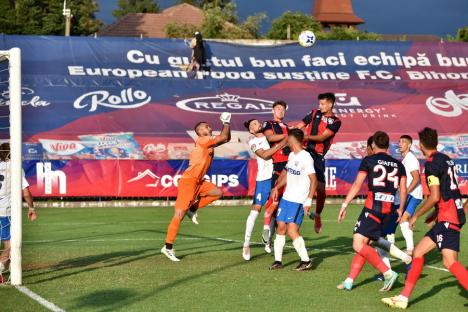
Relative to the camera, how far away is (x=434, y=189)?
1022 cm

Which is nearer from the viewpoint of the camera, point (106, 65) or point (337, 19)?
point (106, 65)

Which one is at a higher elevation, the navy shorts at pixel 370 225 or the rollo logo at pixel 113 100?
the navy shorts at pixel 370 225

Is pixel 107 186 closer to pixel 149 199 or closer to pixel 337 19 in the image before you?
pixel 149 199

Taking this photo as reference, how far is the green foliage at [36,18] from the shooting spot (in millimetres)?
59500

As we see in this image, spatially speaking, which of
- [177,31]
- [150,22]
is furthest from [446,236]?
[150,22]

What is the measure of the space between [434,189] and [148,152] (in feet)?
75.4

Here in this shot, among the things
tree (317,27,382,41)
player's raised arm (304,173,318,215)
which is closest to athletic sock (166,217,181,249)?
player's raised arm (304,173,318,215)

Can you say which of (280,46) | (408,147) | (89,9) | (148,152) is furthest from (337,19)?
(408,147)

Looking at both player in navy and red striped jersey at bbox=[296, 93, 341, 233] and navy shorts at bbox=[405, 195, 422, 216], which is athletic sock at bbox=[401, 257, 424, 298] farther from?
navy shorts at bbox=[405, 195, 422, 216]

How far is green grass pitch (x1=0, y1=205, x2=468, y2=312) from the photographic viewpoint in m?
10.6

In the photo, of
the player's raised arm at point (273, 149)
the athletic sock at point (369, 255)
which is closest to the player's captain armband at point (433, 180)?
the athletic sock at point (369, 255)

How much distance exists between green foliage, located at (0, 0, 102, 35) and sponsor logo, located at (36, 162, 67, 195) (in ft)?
103

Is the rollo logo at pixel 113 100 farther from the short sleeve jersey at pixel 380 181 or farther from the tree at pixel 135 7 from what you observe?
the tree at pixel 135 7

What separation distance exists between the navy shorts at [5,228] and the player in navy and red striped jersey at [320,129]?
4716mm
